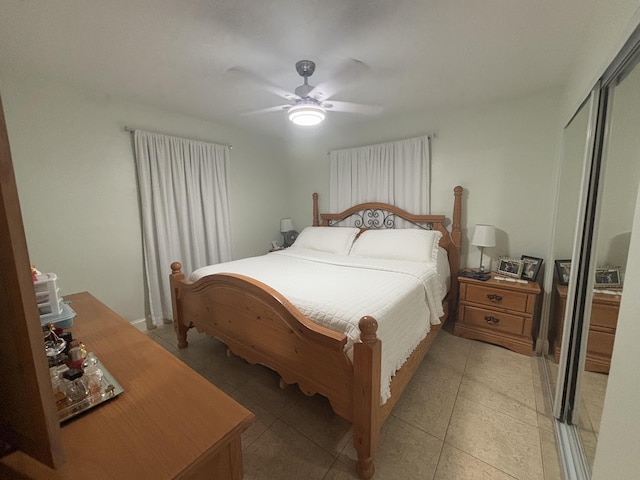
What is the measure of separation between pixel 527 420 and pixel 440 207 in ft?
6.57

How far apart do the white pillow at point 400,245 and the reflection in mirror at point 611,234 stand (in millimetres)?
1297

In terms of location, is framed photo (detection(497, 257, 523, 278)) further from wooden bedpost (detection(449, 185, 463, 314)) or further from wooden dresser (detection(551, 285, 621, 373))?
wooden dresser (detection(551, 285, 621, 373))

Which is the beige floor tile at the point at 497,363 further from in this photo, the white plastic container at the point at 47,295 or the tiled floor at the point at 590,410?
the white plastic container at the point at 47,295

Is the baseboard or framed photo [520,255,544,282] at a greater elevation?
framed photo [520,255,544,282]

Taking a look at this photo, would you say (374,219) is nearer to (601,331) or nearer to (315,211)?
(315,211)

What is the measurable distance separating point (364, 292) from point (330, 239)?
1.52 metres

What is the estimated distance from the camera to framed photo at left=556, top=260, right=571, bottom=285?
69.8 inches

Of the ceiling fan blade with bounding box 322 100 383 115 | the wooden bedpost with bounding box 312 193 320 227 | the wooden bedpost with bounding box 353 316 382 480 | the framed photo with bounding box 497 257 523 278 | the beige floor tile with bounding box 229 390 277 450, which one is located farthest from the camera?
the wooden bedpost with bounding box 312 193 320 227

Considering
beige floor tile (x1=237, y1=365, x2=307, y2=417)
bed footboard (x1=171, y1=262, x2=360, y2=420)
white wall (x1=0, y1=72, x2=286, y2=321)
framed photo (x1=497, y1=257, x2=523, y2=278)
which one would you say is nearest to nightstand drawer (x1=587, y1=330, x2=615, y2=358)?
bed footboard (x1=171, y1=262, x2=360, y2=420)

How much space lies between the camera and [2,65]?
1.92 metres

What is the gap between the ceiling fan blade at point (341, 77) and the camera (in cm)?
170

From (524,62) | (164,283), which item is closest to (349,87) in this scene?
(524,62)

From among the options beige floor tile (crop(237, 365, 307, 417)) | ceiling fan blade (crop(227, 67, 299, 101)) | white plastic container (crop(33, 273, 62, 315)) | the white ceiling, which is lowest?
beige floor tile (crop(237, 365, 307, 417))

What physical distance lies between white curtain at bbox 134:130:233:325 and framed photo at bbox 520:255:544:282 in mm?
3220
